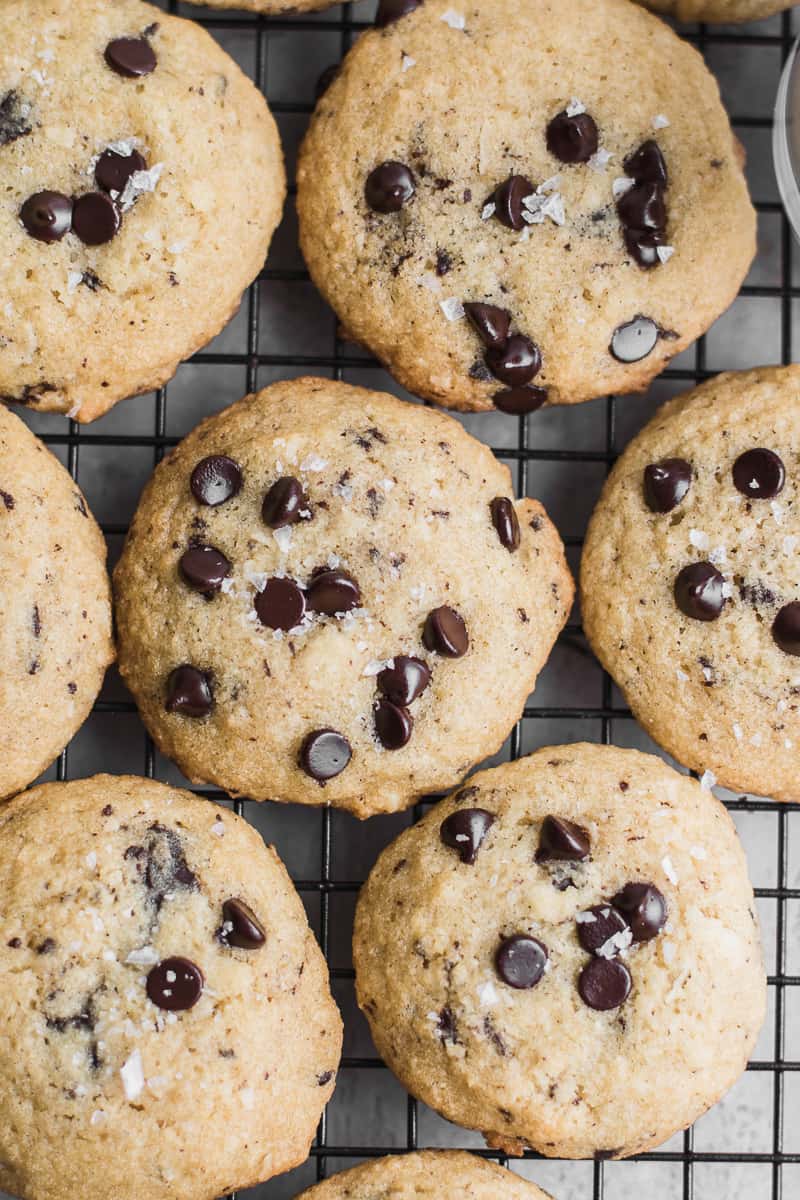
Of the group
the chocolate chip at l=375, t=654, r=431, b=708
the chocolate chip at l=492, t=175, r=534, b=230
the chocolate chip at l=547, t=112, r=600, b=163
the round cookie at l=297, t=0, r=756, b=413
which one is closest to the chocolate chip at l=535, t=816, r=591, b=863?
the chocolate chip at l=375, t=654, r=431, b=708

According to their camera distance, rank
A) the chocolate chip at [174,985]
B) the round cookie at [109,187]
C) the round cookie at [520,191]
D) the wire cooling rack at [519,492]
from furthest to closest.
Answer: the wire cooling rack at [519,492] < the round cookie at [520,191] < the round cookie at [109,187] < the chocolate chip at [174,985]

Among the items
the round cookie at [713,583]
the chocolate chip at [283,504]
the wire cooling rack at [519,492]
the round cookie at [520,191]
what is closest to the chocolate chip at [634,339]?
the round cookie at [520,191]

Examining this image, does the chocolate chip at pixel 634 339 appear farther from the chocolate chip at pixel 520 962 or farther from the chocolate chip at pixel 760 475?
the chocolate chip at pixel 520 962

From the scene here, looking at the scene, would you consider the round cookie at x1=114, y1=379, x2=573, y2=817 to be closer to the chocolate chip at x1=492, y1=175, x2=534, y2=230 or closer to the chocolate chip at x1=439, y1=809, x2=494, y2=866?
the chocolate chip at x1=439, y1=809, x2=494, y2=866

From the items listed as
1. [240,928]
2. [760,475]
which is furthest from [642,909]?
[760,475]

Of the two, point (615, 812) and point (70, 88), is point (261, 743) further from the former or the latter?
point (70, 88)

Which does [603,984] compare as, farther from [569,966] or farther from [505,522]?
[505,522]
